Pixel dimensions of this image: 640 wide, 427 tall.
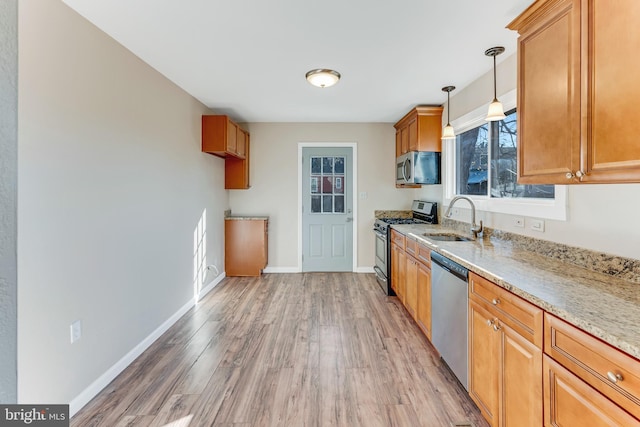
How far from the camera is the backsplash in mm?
1434

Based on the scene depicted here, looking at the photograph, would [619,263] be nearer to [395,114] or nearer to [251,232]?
[395,114]

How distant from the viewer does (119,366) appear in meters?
2.16

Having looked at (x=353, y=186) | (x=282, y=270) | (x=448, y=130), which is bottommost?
(x=282, y=270)

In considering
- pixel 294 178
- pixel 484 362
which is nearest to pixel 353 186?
pixel 294 178

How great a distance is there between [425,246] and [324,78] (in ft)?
5.71

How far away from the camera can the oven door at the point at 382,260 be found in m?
3.79

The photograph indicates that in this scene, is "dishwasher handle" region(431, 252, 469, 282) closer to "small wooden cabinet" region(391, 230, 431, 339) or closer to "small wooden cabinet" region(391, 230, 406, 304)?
"small wooden cabinet" region(391, 230, 431, 339)

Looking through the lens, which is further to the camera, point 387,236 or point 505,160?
point 387,236

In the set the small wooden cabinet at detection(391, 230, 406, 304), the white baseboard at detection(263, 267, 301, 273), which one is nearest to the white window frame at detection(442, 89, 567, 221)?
the small wooden cabinet at detection(391, 230, 406, 304)

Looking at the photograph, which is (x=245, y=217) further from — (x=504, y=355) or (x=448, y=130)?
(x=504, y=355)

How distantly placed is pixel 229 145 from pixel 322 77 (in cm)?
162

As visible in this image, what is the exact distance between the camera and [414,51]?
2330mm

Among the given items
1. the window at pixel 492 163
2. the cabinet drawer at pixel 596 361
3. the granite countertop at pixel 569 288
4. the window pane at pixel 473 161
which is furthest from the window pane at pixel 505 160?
the cabinet drawer at pixel 596 361

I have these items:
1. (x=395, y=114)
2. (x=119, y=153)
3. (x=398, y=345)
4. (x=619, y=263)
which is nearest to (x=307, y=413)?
(x=398, y=345)
